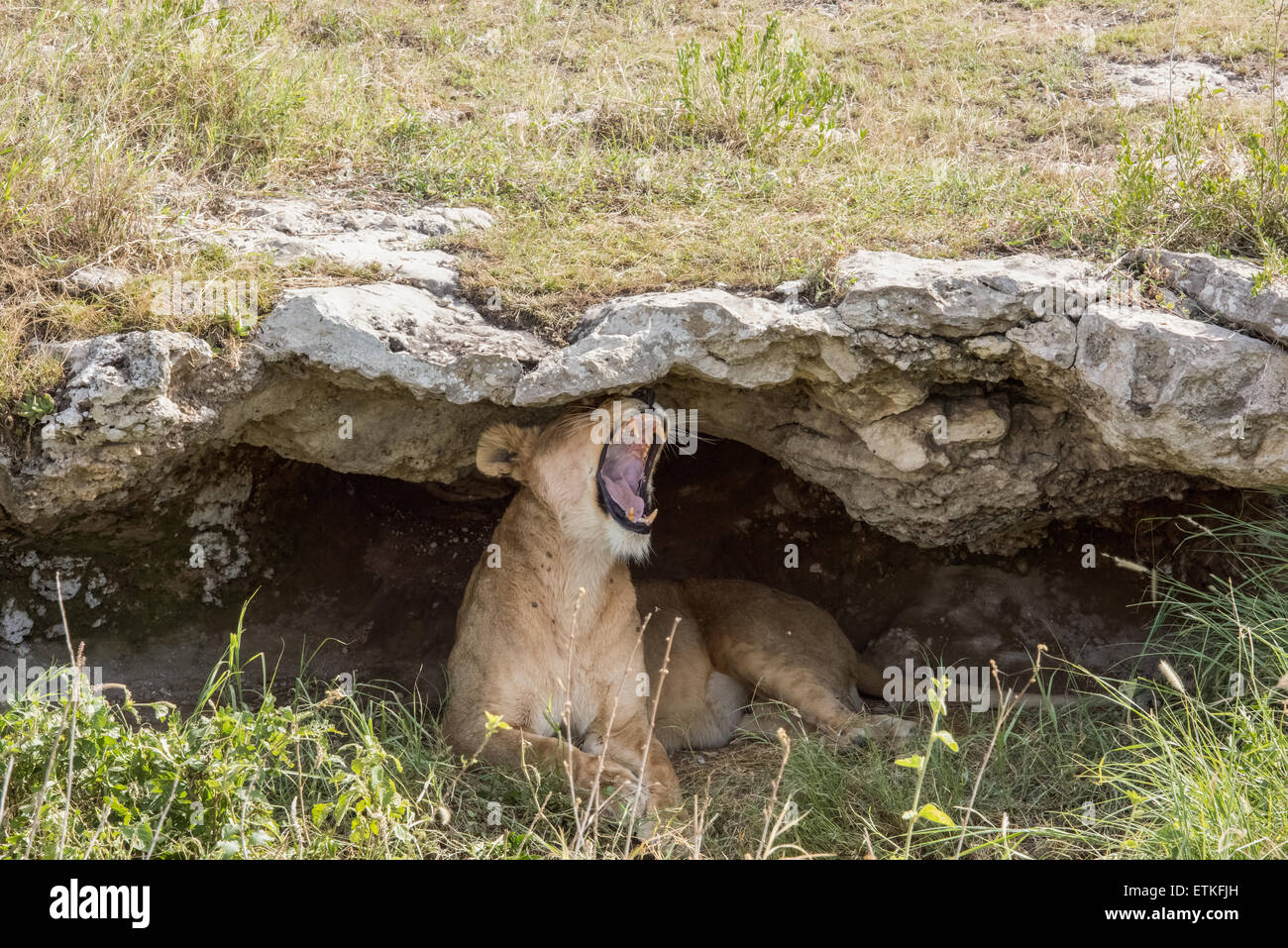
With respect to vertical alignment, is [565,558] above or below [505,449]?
below

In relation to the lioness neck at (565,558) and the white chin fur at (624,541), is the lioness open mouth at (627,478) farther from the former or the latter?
the lioness neck at (565,558)

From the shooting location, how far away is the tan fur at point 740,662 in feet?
Answer: 18.9

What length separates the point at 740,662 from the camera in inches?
237

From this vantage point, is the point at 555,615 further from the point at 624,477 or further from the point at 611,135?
the point at 611,135

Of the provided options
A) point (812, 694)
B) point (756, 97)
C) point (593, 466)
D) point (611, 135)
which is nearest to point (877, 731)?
point (812, 694)

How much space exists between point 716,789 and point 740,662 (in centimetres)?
133

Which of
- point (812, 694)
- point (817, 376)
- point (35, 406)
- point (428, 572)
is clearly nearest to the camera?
point (35, 406)

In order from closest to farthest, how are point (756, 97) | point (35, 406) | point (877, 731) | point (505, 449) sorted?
point (35, 406)
point (505, 449)
point (877, 731)
point (756, 97)

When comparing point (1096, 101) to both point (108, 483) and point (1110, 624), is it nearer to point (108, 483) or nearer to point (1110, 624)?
point (1110, 624)

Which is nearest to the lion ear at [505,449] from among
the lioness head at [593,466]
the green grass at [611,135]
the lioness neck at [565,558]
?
the lioness head at [593,466]

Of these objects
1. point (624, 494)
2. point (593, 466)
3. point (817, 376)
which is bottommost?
point (624, 494)

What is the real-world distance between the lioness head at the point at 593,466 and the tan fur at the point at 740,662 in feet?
3.16

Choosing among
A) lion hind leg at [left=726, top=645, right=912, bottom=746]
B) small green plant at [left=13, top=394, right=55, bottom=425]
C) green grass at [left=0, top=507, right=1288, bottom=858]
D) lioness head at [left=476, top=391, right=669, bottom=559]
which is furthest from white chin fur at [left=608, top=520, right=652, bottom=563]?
small green plant at [left=13, top=394, right=55, bottom=425]

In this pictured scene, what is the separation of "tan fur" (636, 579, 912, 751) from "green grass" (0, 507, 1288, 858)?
0.62m
